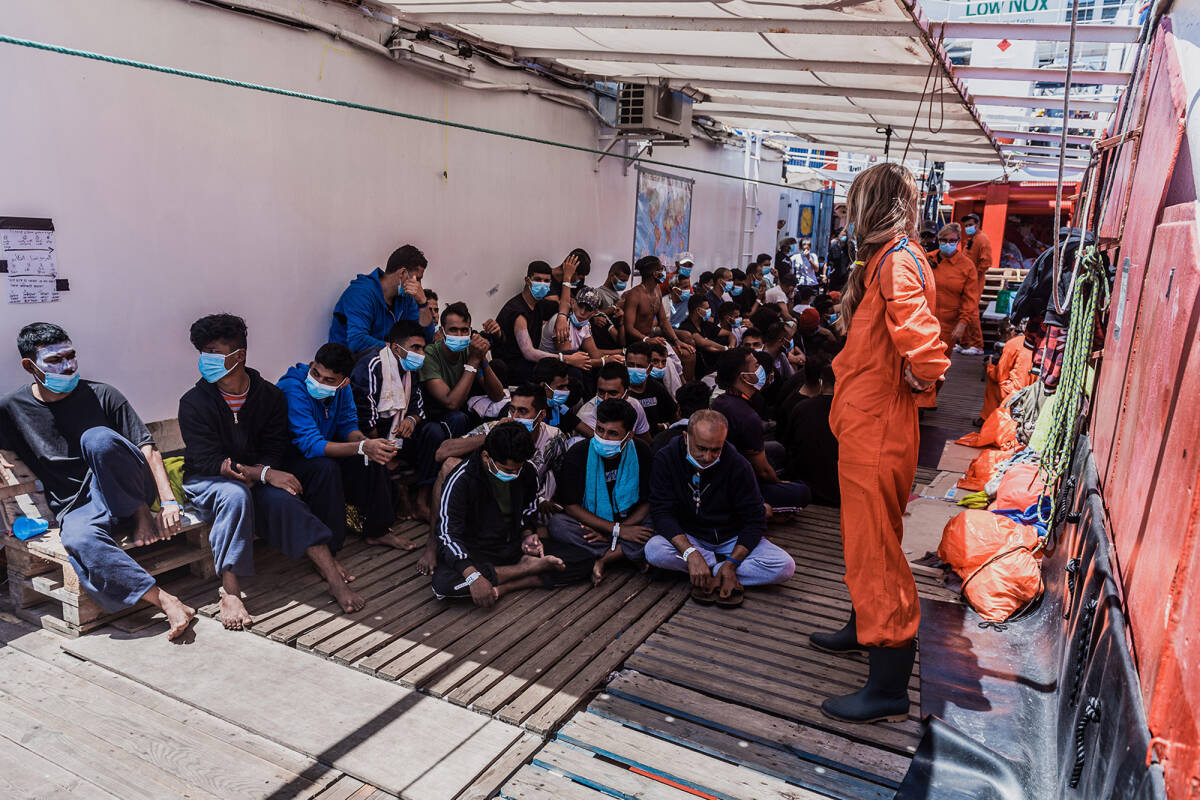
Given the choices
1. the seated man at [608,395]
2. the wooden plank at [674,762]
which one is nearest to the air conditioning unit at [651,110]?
the seated man at [608,395]

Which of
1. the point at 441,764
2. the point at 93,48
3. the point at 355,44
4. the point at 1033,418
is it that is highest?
the point at 355,44

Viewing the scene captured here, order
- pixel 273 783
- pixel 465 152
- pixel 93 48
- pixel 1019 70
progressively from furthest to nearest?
1. pixel 465 152
2. pixel 1019 70
3. pixel 93 48
4. pixel 273 783

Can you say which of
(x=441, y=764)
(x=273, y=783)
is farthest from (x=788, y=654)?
(x=273, y=783)

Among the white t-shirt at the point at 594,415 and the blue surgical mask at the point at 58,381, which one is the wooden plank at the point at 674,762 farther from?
the blue surgical mask at the point at 58,381

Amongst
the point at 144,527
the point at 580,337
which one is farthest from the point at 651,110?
the point at 144,527

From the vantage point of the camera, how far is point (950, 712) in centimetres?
340

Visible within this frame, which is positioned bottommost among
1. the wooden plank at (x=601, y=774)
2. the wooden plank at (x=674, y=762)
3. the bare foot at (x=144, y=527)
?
the wooden plank at (x=601, y=774)

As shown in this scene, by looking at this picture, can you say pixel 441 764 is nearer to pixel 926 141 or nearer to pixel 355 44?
pixel 355 44

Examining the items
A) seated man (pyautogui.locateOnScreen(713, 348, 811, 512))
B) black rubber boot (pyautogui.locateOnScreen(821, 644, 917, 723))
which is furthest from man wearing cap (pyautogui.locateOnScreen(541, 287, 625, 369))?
black rubber boot (pyautogui.locateOnScreen(821, 644, 917, 723))

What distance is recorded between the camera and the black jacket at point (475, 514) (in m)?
4.12

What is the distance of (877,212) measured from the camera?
10.6ft

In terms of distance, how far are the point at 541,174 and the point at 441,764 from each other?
20.4 ft

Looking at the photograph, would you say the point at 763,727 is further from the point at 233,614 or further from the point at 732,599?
the point at 233,614

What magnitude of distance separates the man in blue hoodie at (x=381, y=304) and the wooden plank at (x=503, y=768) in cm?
313
